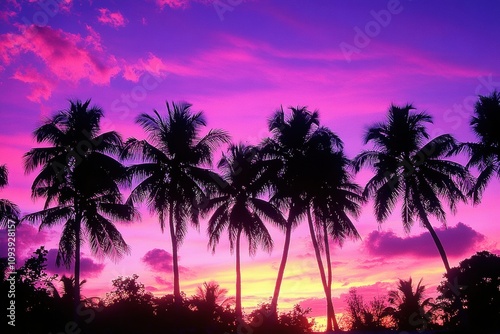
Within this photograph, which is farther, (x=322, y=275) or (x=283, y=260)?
(x=322, y=275)

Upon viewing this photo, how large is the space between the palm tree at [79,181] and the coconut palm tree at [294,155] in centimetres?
995

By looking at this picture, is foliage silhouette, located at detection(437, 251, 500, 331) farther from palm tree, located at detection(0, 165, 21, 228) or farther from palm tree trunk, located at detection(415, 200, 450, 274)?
palm tree, located at detection(0, 165, 21, 228)

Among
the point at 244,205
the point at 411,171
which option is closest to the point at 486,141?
the point at 411,171

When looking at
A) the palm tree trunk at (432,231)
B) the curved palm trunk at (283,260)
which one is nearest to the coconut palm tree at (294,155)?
the curved palm trunk at (283,260)

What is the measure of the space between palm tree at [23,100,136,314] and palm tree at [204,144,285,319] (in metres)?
5.95

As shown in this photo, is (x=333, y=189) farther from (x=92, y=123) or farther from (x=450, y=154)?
(x=92, y=123)

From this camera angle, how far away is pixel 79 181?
30.5m

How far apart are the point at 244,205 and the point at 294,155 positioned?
4879mm

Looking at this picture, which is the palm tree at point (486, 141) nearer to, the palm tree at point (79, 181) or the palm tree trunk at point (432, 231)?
the palm tree trunk at point (432, 231)

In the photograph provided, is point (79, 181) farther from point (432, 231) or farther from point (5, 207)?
point (432, 231)

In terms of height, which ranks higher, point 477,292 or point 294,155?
point 294,155

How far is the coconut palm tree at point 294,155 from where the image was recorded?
31391 mm

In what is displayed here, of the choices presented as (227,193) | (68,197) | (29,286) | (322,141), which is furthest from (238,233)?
(29,286)

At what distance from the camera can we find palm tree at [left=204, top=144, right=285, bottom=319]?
3238 cm
